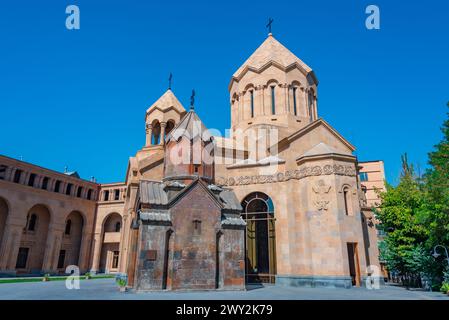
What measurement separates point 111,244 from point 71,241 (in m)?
4.34

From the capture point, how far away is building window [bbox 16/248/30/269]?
2836 centimetres

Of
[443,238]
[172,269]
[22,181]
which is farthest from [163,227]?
→ [22,181]

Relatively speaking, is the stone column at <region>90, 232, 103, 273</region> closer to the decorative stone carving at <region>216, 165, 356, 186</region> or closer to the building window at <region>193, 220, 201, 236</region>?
the decorative stone carving at <region>216, 165, 356, 186</region>

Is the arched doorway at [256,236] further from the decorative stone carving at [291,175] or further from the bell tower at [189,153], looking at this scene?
the bell tower at [189,153]

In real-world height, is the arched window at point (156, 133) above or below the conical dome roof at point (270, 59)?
below

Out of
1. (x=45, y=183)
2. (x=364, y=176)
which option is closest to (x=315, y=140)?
(x=364, y=176)

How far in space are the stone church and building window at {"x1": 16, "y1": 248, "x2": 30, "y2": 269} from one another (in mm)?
110

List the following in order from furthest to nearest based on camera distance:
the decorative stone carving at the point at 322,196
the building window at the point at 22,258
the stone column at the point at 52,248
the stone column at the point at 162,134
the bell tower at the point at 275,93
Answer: the stone column at the point at 52,248
the building window at the point at 22,258
the stone column at the point at 162,134
the bell tower at the point at 275,93
the decorative stone carving at the point at 322,196

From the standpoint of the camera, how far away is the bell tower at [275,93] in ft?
76.6

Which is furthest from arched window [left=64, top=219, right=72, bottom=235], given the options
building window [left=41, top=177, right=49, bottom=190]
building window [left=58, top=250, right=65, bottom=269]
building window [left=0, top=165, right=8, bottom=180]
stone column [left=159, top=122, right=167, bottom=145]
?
stone column [left=159, top=122, right=167, bottom=145]

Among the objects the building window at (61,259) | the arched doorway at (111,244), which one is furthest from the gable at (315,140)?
the building window at (61,259)

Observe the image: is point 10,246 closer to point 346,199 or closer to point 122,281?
point 122,281

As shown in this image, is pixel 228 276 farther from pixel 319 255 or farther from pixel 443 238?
pixel 443 238

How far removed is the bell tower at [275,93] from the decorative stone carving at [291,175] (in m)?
4.63
